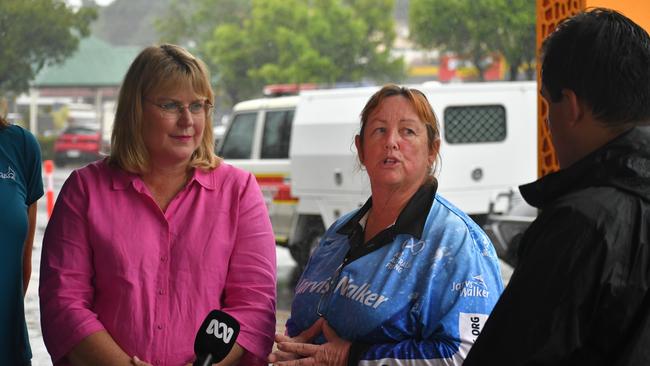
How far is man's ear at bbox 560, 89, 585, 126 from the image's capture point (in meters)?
Answer: 1.64

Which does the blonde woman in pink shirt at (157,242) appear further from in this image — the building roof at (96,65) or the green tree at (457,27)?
the building roof at (96,65)

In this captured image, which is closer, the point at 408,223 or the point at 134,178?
the point at 408,223

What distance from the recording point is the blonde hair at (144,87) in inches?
115

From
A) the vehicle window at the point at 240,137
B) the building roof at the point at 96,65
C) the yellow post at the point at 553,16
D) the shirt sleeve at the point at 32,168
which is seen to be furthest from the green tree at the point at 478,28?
the building roof at the point at 96,65

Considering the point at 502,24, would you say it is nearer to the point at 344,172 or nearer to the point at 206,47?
the point at 344,172

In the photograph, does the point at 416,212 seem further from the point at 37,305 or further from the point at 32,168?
the point at 37,305

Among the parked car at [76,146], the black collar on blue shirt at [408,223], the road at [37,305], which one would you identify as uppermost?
the black collar on blue shirt at [408,223]

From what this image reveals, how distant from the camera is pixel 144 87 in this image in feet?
9.67

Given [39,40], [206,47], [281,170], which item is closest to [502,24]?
[281,170]

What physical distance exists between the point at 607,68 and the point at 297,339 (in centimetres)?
137

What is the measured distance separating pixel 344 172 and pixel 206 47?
61.5ft

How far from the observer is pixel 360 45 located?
25.7 meters

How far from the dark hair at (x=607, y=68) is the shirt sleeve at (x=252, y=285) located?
4.63ft

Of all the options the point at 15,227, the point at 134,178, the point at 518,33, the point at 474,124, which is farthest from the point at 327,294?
the point at 518,33
